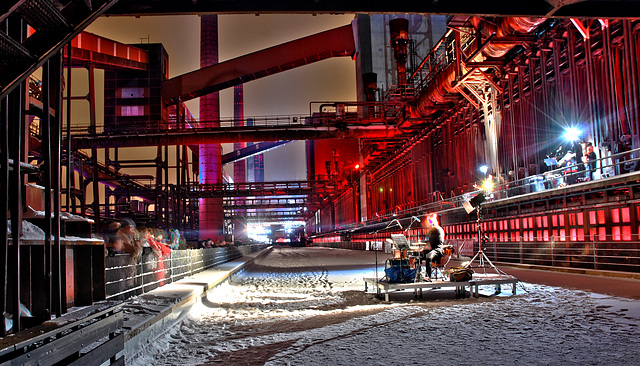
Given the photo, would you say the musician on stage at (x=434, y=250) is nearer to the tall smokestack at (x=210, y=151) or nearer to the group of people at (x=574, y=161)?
the group of people at (x=574, y=161)

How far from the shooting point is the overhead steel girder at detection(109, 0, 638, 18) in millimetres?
8133

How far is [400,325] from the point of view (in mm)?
7508

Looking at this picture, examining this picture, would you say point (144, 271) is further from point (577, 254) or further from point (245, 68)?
point (245, 68)

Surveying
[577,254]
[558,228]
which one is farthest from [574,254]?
[558,228]

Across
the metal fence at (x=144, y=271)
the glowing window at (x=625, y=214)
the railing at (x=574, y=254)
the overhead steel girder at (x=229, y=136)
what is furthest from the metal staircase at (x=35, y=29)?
the overhead steel girder at (x=229, y=136)

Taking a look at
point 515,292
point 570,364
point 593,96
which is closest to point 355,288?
point 515,292

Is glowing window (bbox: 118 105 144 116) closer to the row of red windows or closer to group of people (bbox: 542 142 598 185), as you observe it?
the row of red windows

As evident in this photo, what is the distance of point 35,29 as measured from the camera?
446cm

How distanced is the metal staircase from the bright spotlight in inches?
768

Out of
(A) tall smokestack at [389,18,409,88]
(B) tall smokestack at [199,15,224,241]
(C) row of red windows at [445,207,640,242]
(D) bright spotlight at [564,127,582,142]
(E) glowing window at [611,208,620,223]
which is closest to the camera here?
(C) row of red windows at [445,207,640,242]

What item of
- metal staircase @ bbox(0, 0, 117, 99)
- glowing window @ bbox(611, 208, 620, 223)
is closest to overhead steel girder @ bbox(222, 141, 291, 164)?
glowing window @ bbox(611, 208, 620, 223)

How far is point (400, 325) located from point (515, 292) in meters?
4.45

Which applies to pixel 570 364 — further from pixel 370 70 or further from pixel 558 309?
pixel 370 70

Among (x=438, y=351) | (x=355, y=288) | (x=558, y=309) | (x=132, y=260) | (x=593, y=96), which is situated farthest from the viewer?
(x=593, y=96)
